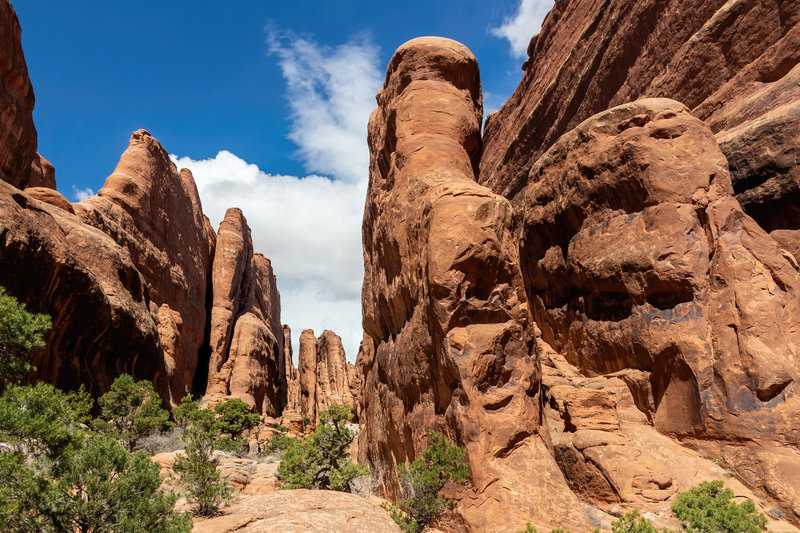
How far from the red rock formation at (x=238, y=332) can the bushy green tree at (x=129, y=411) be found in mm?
21213

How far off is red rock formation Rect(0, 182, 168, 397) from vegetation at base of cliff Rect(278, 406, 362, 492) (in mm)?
8318

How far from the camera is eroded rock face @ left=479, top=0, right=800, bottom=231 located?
51.4ft

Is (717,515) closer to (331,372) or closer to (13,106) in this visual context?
(13,106)

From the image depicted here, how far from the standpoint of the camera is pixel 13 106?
22891 mm

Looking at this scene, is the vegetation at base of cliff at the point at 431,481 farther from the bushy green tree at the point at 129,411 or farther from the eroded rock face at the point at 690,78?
the eroded rock face at the point at 690,78

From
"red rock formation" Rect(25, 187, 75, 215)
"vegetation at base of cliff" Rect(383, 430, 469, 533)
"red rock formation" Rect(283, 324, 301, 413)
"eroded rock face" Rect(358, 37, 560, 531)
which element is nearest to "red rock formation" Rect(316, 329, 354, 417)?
"red rock formation" Rect(283, 324, 301, 413)

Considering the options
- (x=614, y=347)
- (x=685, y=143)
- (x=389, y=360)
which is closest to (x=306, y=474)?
(x=389, y=360)

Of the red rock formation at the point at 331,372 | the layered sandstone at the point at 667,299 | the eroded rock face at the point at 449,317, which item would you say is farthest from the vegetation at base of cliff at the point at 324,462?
the red rock formation at the point at 331,372

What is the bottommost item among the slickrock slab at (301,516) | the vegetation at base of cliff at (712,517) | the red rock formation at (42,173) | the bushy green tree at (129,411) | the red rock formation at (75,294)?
the vegetation at base of cliff at (712,517)

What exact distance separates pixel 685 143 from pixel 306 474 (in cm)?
1492

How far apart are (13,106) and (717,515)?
29723mm

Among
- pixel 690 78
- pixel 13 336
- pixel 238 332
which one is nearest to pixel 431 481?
pixel 13 336

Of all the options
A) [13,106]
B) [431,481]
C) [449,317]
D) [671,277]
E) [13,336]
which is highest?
[13,106]

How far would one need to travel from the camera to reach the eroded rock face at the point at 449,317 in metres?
11.4
